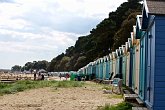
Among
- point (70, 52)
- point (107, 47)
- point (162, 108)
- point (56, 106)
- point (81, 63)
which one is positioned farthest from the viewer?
point (70, 52)

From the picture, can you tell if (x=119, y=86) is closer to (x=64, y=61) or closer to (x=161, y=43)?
(x=161, y=43)

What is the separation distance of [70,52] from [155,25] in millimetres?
129604

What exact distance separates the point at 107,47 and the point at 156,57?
61.7 m

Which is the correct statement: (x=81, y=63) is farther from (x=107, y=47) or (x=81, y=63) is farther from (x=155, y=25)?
(x=155, y=25)

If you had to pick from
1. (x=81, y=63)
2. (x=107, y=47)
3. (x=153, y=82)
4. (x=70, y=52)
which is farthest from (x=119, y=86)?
(x=70, y=52)

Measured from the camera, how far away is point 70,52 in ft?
457

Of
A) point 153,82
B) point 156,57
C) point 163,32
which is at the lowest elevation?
point 153,82

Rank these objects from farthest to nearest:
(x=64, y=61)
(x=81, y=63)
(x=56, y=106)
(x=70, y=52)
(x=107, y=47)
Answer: (x=70, y=52) → (x=64, y=61) → (x=81, y=63) → (x=107, y=47) → (x=56, y=106)

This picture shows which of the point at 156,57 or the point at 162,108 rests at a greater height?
the point at 156,57

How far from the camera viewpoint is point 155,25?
9.91 meters

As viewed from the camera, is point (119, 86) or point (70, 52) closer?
point (119, 86)

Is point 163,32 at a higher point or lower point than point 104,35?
lower

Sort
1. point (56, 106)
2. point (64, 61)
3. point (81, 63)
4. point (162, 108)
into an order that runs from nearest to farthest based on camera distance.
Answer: point (162, 108) → point (56, 106) → point (81, 63) → point (64, 61)

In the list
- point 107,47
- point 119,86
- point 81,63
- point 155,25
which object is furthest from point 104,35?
point 155,25
